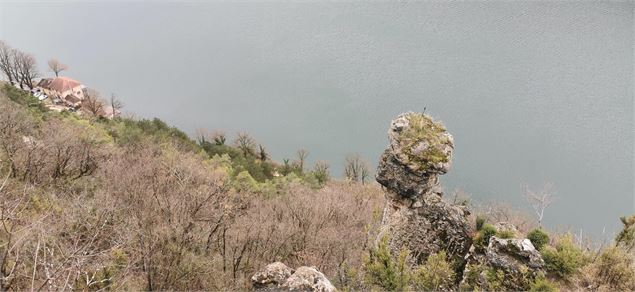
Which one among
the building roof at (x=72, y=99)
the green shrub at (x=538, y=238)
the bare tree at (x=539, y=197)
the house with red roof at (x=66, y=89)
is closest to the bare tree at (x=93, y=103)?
the building roof at (x=72, y=99)

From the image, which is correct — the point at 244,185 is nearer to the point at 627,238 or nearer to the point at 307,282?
the point at 307,282

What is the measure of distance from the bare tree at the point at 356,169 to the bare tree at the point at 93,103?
96.5 feet

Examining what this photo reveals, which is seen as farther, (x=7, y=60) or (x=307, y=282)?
(x=7, y=60)

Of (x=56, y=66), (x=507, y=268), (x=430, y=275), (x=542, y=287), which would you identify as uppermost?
(x=56, y=66)

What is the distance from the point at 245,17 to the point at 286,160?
Result: 32.2 metres

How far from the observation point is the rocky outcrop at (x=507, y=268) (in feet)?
36.8

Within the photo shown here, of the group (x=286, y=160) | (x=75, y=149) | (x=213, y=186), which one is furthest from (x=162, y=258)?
(x=286, y=160)

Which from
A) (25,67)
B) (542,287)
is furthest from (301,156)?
(25,67)

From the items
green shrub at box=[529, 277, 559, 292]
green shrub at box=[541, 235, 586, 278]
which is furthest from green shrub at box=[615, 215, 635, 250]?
green shrub at box=[529, 277, 559, 292]

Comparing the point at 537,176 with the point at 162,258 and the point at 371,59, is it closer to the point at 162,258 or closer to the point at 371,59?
the point at 371,59

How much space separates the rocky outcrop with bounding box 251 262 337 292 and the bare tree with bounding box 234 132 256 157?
37.5 meters

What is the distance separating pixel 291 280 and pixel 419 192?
22.6ft

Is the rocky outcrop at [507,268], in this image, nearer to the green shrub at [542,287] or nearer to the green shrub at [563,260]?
the green shrub at [563,260]

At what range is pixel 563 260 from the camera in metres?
12.0
